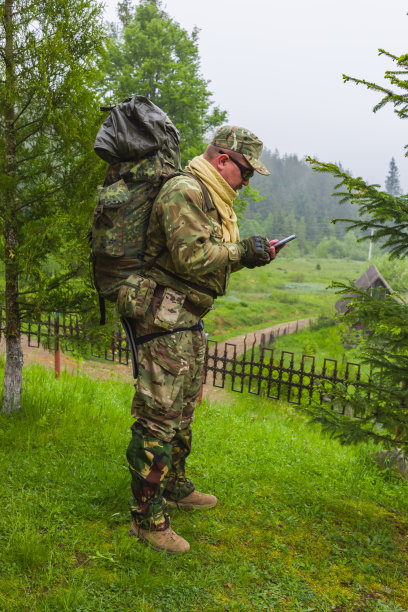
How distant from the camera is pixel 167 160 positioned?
9.47 feet

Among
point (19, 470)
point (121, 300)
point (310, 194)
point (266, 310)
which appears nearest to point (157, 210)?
point (121, 300)

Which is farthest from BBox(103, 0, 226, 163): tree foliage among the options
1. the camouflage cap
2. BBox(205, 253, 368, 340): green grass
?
the camouflage cap

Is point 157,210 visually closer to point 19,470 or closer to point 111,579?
point 111,579

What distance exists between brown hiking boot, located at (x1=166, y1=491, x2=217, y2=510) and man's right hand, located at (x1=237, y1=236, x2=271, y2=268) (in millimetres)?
1777

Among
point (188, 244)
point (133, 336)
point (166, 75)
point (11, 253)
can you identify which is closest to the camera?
point (188, 244)

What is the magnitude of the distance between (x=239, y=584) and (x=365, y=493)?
1829 mm

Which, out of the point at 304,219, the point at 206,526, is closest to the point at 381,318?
the point at 206,526

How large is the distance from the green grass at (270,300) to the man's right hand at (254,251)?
9279mm

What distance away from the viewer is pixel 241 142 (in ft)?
9.58

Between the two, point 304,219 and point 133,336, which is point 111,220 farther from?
point 304,219

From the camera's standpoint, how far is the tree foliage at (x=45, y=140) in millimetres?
4141

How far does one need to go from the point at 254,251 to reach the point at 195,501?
189cm

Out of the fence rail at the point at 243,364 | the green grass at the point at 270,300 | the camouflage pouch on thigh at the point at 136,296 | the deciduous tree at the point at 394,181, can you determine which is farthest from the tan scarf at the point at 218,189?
the deciduous tree at the point at 394,181

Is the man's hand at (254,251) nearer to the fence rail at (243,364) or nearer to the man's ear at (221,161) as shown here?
the man's ear at (221,161)
